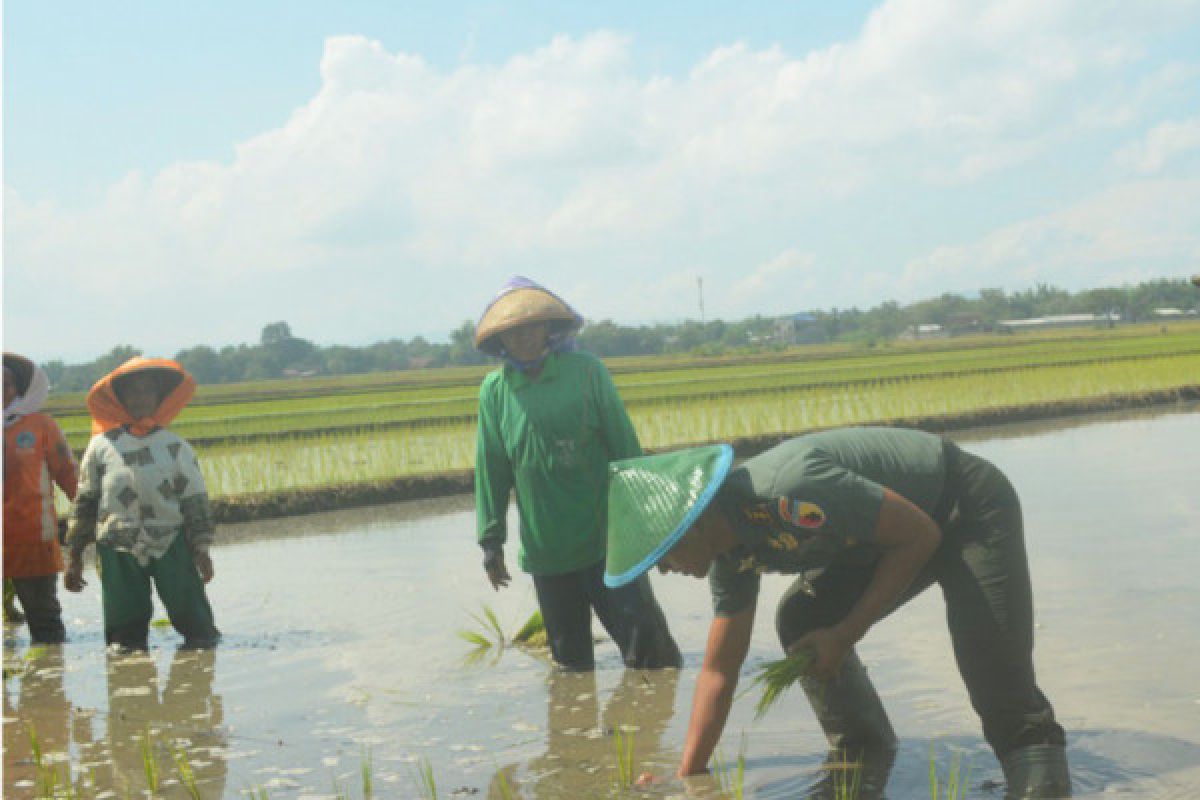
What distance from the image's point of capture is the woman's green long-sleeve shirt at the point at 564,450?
17.1 ft

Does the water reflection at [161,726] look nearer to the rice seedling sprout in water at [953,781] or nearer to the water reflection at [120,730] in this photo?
the water reflection at [120,730]

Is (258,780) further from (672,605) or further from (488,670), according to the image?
(672,605)

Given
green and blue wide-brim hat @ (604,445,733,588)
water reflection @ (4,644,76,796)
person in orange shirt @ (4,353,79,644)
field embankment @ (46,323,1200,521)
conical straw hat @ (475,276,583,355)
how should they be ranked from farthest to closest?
field embankment @ (46,323,1200,521), person in orange shirt @ (4,353,79,644), conical straw hat @ (475,276,583,355), water reflection @ (4,644,76,796), green and blue wide-brim hat @ (604,445,733,588)

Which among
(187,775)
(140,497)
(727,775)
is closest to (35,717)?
(140,497)

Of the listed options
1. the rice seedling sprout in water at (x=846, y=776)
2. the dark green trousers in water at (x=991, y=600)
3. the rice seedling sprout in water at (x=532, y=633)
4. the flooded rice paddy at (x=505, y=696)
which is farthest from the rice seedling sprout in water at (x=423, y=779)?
the rice seedling sprout in water at (x=532, y=633)

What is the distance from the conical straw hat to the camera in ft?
16.9

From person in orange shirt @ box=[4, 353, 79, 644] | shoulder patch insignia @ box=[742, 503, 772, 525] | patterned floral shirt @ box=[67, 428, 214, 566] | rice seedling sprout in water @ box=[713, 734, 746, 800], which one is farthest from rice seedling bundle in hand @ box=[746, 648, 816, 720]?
person in orange shirt @ box=[4, 353, 79, 644]

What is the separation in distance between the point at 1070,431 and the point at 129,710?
13447 millimetres

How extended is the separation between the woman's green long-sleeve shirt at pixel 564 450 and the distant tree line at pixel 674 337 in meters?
53.8

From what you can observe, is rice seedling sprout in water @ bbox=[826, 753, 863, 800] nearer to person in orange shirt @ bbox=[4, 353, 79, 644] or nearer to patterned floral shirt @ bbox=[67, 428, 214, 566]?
patterned floral shirt @ bbox=[67, 428, 214, 566]

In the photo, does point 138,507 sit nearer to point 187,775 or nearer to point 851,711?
point 187,775

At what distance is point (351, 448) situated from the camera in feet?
55.2

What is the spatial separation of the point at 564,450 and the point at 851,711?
1.58m

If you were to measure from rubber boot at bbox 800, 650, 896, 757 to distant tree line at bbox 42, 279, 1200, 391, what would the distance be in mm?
55055
